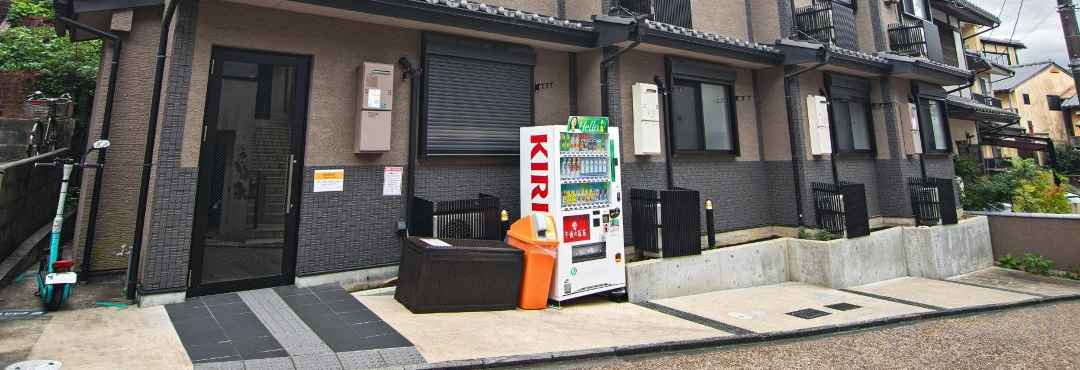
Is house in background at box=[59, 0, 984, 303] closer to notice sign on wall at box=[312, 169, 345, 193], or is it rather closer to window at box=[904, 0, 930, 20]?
notice sign on wall at box=[312, 169, 345, 193]

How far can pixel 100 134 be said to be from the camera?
6633mm

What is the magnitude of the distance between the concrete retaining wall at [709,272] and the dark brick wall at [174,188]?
19.1ft

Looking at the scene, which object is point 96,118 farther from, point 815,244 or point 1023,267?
point 1023,267

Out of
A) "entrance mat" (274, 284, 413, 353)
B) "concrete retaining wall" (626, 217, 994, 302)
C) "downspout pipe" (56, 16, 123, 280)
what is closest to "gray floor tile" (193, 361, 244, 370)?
"entrance mat" (274, 284, 413, 353)

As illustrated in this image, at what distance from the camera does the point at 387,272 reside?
6504 mm

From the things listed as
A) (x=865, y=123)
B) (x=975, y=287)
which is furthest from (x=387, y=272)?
(x=865, y=123)

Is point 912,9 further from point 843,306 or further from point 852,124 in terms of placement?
point 843,306

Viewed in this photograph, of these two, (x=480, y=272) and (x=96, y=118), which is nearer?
(x=480, y=272)

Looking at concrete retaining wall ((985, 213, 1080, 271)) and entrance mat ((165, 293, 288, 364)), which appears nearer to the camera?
entrance mat ((165, 293, 288, 364))

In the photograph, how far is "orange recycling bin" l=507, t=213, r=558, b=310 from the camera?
19.4 feet

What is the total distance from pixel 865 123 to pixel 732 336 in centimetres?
971

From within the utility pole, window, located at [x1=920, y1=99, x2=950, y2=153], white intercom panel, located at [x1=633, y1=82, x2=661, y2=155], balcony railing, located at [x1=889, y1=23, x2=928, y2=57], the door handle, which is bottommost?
the door handle

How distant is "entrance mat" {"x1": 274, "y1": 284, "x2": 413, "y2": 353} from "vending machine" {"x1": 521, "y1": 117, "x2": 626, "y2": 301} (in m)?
2.44

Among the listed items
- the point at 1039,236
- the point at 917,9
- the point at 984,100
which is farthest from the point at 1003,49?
the point at 1039,236
